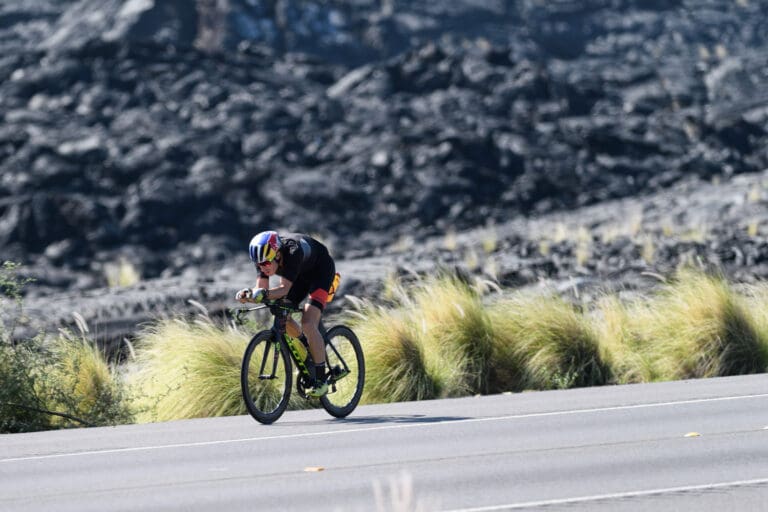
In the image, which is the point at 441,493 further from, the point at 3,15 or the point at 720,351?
the point at 3,15

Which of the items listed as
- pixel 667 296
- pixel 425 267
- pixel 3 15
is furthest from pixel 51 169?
pixel 667 296

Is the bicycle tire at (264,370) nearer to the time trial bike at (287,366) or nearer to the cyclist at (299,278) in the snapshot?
the time trial bike at (287,366)

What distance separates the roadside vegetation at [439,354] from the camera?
12305mm

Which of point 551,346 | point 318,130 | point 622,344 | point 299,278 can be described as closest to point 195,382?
point 299,278

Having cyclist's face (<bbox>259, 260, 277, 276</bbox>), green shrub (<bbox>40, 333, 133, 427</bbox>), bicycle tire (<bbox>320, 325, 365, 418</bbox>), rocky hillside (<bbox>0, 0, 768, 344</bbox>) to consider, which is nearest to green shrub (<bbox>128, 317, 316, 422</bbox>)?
green shrub (<bbox>40, 333, 133, 427</bbox>)

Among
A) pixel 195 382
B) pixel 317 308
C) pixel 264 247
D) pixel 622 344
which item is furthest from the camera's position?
pixel 622 344

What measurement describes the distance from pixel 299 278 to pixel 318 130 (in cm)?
3557

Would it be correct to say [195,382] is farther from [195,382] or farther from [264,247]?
[264,247]

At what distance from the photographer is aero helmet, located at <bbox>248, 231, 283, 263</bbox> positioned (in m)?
10.0

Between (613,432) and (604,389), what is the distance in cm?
362

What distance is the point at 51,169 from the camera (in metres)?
41.7

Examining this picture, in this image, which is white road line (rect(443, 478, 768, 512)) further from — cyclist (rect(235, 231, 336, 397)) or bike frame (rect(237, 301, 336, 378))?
bike frame (rect(237, 301, 336, 378))

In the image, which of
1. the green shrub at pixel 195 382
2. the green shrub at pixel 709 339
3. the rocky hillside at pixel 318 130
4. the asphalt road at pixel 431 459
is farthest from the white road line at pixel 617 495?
the rocky hillside at pixel 318 130

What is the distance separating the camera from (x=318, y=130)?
45906 mm
